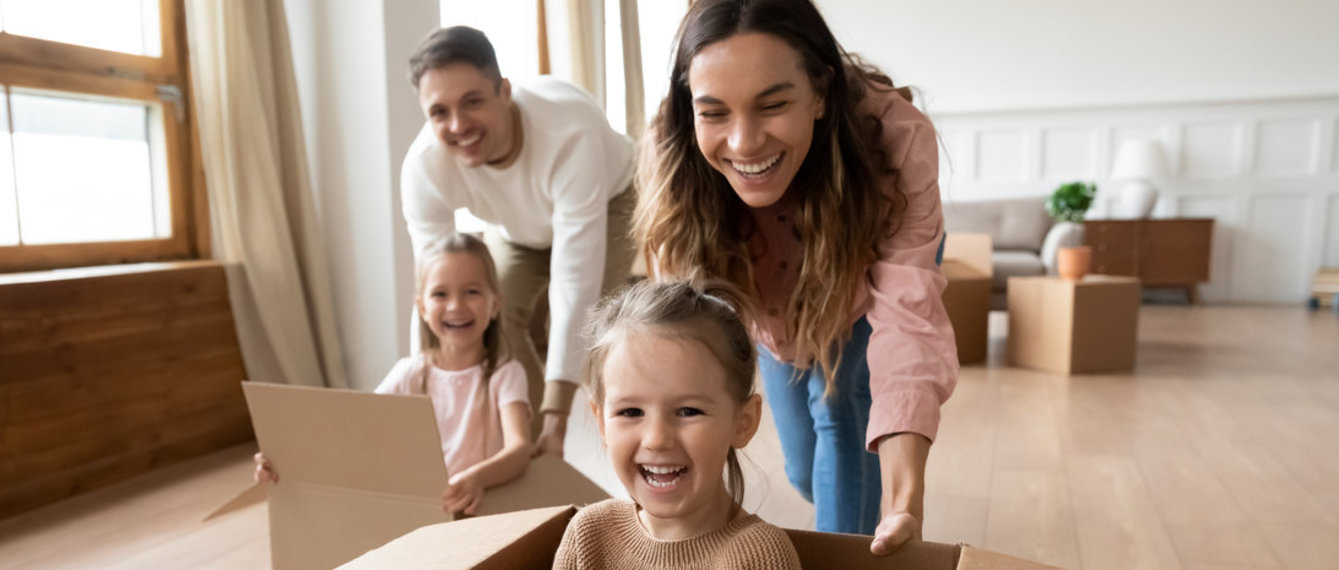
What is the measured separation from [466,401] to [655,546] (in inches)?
Result: 36.7

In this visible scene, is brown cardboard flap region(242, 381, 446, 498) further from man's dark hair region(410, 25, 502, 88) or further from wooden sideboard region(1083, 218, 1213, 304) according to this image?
wooden sideboard region(1083, 218, 1213, 304)

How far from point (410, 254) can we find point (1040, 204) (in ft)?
14.3

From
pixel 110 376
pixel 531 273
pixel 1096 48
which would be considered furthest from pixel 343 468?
pixel 1096 48

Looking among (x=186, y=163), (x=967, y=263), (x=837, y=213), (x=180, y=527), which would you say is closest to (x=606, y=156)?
→ (x=837, y=213)

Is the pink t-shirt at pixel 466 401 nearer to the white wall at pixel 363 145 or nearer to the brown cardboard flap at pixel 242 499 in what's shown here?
the brown cardboard flap at pixel 242 499

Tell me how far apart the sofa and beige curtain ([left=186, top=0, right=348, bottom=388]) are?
375 cm

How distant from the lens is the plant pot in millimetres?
3998

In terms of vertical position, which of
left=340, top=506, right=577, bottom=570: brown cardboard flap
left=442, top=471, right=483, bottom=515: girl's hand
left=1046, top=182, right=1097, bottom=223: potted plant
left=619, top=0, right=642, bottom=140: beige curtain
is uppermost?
left=619, top=0, right=642, bottom=140: beige curtain

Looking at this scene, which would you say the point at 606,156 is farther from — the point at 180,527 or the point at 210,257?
the point at 210,257

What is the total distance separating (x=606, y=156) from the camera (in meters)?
2.16

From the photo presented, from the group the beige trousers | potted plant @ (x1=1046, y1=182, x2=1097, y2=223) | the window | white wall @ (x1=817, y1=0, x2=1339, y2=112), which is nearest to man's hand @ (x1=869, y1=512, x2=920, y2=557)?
the beige trousers

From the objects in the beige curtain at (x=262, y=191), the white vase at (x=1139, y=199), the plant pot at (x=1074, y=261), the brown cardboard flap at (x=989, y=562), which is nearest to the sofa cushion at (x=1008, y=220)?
the white vase at (x=1139, y=199)

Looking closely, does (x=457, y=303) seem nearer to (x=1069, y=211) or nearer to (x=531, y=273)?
(x=531, y=273)

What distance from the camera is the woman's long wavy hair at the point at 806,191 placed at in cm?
113
